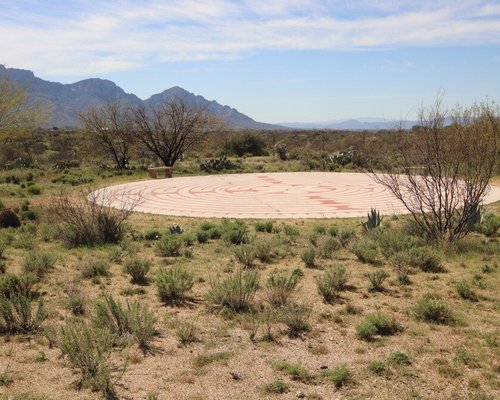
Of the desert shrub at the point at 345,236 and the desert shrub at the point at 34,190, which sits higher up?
the desert shrub at the point at 345,236

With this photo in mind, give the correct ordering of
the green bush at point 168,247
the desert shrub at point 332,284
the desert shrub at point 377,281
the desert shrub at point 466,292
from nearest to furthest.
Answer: the desert shrub at point 466,292
the desert shrub at point 332,284
the desert shrub at point 377,281
the green bush at point 168,247

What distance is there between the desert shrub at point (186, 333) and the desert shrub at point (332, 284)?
A: 2.22m

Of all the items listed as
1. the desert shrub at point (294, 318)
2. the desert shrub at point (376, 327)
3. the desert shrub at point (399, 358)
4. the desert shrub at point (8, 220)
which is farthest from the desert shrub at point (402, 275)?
the desert shrub at point (8, 220)

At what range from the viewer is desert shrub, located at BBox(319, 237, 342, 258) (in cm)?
1054

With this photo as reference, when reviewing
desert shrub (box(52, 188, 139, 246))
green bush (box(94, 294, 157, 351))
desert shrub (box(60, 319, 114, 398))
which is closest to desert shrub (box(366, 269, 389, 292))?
green bush (box(94, 294, 157, 351))

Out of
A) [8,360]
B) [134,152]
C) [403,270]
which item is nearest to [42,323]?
[8,360]

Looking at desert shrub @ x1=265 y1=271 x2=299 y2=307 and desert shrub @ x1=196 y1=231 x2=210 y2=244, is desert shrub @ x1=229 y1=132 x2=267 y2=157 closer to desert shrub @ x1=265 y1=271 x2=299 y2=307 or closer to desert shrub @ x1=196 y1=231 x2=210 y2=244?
desert shrub @ x1=196 y1=231 x2=210 y2=244

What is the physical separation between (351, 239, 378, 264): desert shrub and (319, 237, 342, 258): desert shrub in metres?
0.44

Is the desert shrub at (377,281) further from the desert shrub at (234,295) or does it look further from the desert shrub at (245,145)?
the desert shrub at (245,145)

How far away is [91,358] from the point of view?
532 centimetres

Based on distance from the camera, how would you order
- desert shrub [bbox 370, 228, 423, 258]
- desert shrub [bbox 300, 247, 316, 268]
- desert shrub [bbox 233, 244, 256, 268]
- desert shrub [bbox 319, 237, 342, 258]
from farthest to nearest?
1. desert shrub [bbox 319, 237, 342, 258]
2. desert shrub [bbox 370, 228, 423, 258]
3. desert shrub [bbox 233, 244, 256, 268]
4. desert shrub [bbox 300, 247, 316, 268]

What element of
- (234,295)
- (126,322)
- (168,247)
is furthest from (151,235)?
(126,322)

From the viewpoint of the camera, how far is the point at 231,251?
11141 millimetres

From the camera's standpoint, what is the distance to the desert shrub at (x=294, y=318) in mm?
6562
